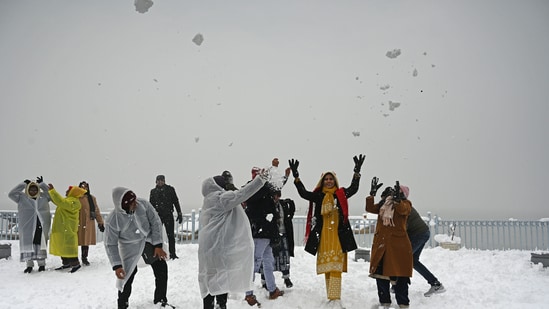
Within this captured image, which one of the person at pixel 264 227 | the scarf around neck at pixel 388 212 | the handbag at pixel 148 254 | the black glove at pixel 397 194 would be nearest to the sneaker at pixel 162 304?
the handbag at pixel 148 254

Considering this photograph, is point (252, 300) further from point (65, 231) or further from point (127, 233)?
point (65, 231)

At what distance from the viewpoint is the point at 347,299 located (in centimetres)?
619

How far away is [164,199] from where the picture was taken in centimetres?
1021

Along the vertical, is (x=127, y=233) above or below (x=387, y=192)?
below

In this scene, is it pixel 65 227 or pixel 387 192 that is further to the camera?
pixel 65 227

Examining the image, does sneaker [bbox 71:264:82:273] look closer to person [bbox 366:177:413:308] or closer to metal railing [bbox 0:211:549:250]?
metal railing [bbox 0:211:549:250]

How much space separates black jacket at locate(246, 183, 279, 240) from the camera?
19.9 feet

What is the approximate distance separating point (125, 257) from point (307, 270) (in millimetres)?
4312

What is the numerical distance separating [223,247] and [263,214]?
1.47m

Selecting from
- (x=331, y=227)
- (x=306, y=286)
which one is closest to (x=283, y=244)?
(x=306, y=286)

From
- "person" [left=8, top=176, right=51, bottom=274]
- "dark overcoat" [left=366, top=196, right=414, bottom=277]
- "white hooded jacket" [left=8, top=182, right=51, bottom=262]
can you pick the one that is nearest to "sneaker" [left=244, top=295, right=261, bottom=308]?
"dark overcoat" [left=366, top=196, right=414, bottom=277]

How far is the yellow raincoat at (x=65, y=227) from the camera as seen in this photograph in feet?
29.4

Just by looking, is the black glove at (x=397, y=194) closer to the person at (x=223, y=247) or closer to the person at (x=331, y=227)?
the person at (x=331, y=227)

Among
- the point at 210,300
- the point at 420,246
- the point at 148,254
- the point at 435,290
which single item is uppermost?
the point at 148,254
